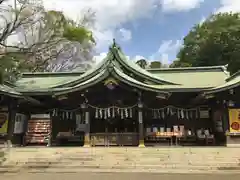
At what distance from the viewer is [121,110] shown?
16359mm

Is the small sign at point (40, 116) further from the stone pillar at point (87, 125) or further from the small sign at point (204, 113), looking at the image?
the small sign at point (204, 113)

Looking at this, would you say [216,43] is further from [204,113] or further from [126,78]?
[126,78]

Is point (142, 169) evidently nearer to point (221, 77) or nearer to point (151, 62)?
point (221, 77)

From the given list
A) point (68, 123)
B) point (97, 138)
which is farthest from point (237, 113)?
point (68, 123)

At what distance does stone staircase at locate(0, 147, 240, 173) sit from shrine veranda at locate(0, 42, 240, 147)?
2190mm

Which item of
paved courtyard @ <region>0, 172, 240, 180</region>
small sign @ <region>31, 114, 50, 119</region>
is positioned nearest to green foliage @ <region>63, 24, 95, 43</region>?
small sign @ <region>31, 114, 50, 119</region>

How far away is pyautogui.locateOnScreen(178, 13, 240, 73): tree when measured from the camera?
127ft

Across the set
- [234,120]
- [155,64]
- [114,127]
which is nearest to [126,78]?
[114,127]

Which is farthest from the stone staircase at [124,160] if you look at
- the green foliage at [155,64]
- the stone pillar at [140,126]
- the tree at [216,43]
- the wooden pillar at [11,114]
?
the green foliage at [155,64]

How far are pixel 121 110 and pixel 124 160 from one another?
4.91 meters

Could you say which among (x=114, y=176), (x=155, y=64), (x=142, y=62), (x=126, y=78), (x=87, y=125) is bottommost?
(x=114, y=176)

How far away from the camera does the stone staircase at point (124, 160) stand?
10773mm

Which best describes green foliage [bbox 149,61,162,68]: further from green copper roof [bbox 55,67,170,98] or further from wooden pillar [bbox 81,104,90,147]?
wooden pillar [bbox 81,104,90,147]

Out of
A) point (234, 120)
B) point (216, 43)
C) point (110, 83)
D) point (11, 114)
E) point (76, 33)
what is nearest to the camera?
point (234, 120)
